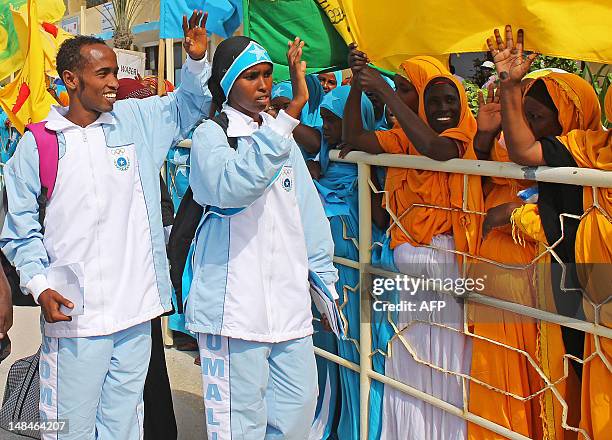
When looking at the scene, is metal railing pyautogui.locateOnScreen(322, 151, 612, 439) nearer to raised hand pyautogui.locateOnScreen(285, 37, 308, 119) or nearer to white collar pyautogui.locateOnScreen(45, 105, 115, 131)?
raised hand pyautogui.locateOnScreen(285, 37, 308, 119)

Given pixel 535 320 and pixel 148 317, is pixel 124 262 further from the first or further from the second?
pixel 535 320

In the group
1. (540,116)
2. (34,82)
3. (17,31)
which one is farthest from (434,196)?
(17,31)

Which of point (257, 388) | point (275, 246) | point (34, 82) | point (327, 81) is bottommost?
point (257, 388)

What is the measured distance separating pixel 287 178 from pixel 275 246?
25cm

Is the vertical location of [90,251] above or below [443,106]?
below

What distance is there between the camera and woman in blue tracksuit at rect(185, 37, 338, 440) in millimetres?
2229

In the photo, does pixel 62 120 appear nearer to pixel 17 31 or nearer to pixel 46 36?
pixel 17 31

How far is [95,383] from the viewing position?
2.31m

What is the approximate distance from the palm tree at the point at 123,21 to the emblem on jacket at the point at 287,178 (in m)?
18.9

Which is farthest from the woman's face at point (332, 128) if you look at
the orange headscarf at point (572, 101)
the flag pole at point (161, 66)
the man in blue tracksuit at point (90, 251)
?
the flag pole at point (161, 66)

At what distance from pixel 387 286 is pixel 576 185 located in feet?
3.08

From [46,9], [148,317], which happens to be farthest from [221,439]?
[46,9]

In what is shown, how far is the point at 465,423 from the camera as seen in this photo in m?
2.48

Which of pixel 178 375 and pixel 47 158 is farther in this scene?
pixel 178 375
